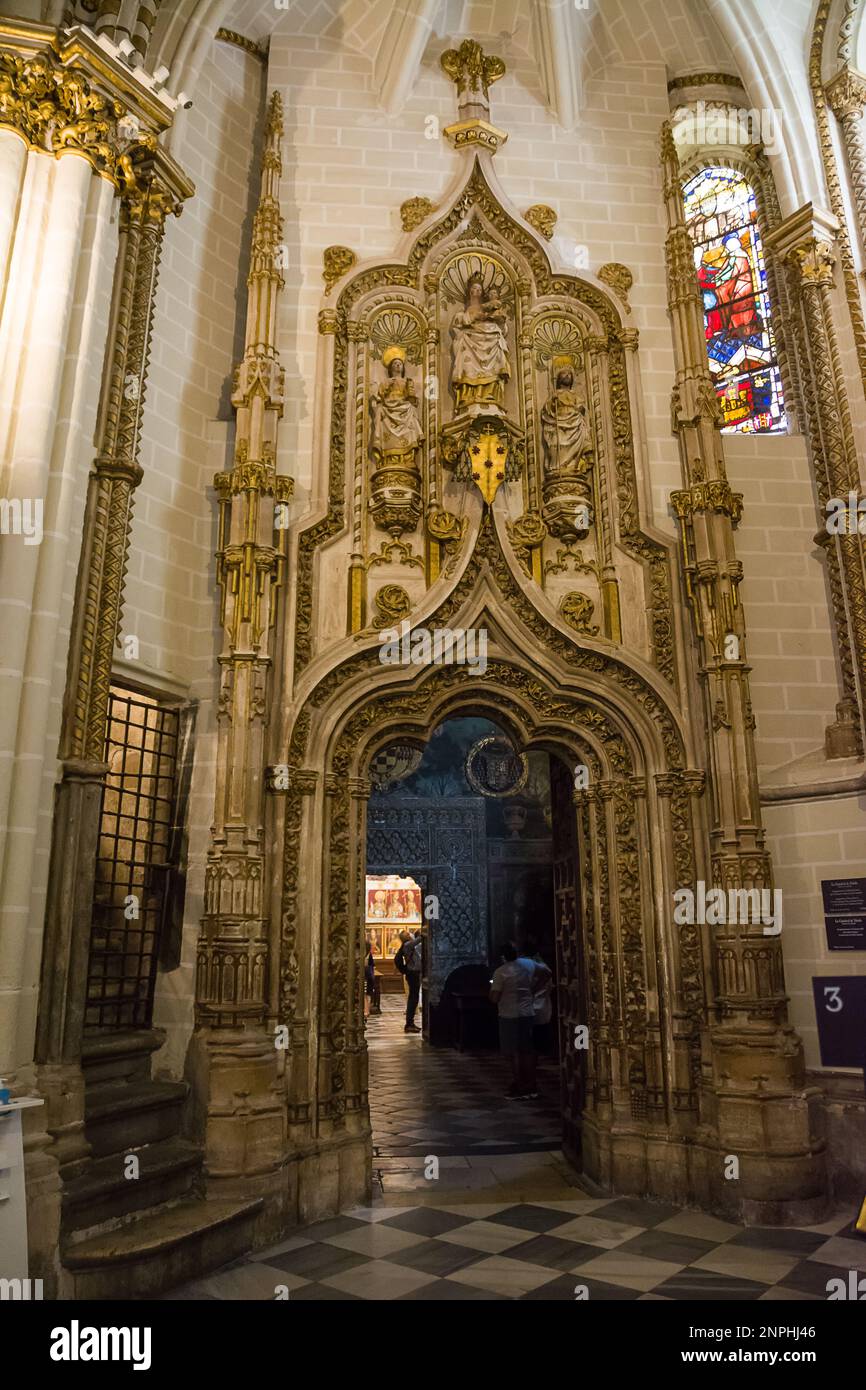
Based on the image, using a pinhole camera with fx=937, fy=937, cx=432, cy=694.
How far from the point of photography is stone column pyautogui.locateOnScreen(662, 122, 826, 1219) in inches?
263

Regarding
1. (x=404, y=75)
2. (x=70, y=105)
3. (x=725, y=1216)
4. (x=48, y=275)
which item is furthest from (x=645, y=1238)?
(x=404, y=75)

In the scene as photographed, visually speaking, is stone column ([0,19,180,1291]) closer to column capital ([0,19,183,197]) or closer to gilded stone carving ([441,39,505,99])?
column capital ([0,19,183,197])

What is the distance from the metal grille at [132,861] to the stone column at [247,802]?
1.92 feet

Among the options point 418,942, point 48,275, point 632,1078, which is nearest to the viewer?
point 48,275

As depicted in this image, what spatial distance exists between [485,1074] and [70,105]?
11.5m

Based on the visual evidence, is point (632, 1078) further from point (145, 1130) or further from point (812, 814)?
point (145, 1130)

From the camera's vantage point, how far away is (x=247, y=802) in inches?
277

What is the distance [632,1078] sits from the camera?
24.3 feet

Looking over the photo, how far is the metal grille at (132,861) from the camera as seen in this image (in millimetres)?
6875

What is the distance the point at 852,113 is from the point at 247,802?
28.6 ft

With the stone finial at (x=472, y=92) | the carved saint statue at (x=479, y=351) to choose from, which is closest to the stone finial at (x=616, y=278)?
the carved saint statue at (x=479, y=351)

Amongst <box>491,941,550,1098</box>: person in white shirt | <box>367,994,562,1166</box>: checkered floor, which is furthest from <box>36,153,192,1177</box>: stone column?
<box>491,941,550,1098</box>: person in white shirt

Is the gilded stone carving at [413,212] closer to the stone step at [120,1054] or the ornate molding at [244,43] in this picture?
the ornate molding at [244,43]

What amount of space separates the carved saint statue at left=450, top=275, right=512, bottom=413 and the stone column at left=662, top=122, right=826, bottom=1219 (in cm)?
164
